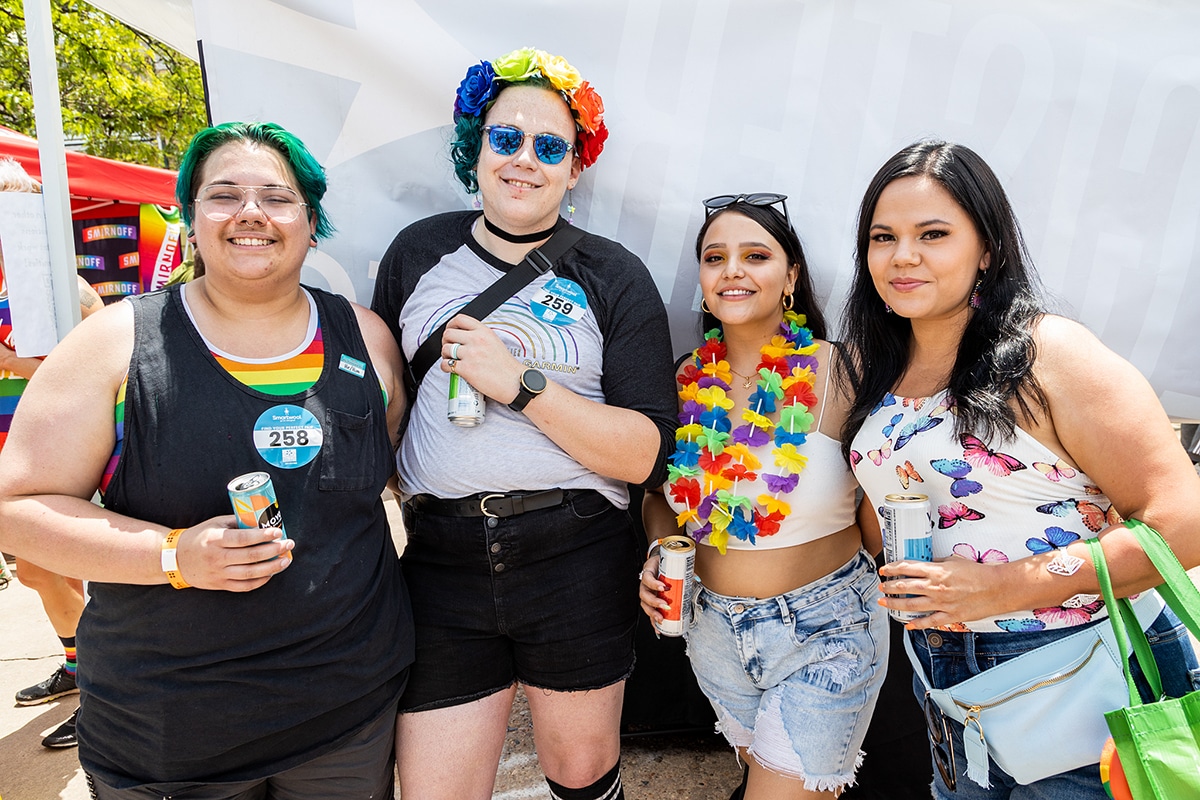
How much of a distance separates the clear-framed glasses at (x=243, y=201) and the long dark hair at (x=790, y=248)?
4.12ft

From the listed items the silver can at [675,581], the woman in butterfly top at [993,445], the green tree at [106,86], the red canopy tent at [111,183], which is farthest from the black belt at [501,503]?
the green tree at [106,86]

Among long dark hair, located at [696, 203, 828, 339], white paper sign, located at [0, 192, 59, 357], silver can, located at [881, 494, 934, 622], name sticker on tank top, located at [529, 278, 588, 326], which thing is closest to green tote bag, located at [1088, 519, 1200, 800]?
silver can, located at [881, 494, 934, 622]

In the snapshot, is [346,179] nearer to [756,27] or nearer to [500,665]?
[756,27]

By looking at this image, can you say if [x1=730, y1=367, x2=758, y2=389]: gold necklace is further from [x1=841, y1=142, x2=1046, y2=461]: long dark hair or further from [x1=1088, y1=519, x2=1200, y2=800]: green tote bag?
[x1=1088, y1=519, x2=1200, y2=800]: green tote bag

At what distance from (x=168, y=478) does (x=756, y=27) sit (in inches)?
100

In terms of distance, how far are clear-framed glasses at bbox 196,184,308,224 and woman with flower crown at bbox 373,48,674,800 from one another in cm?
46

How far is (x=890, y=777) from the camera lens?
2750mm

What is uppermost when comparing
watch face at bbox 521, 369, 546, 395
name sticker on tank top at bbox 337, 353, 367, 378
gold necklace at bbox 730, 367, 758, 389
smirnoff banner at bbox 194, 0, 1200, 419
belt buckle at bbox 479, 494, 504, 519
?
smirnoff banner at bbox 194, 0, 1200, 419

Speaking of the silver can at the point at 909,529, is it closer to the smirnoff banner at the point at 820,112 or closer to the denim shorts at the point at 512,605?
the denim shorts at the point at 512,605

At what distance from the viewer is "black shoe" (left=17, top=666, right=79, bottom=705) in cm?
352

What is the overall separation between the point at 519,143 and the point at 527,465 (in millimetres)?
963

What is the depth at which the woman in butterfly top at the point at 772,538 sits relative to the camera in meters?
2.02

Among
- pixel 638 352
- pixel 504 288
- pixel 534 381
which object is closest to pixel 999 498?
pixel 638 352

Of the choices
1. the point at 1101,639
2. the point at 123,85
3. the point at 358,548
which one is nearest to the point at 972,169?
the point at 1101,639
